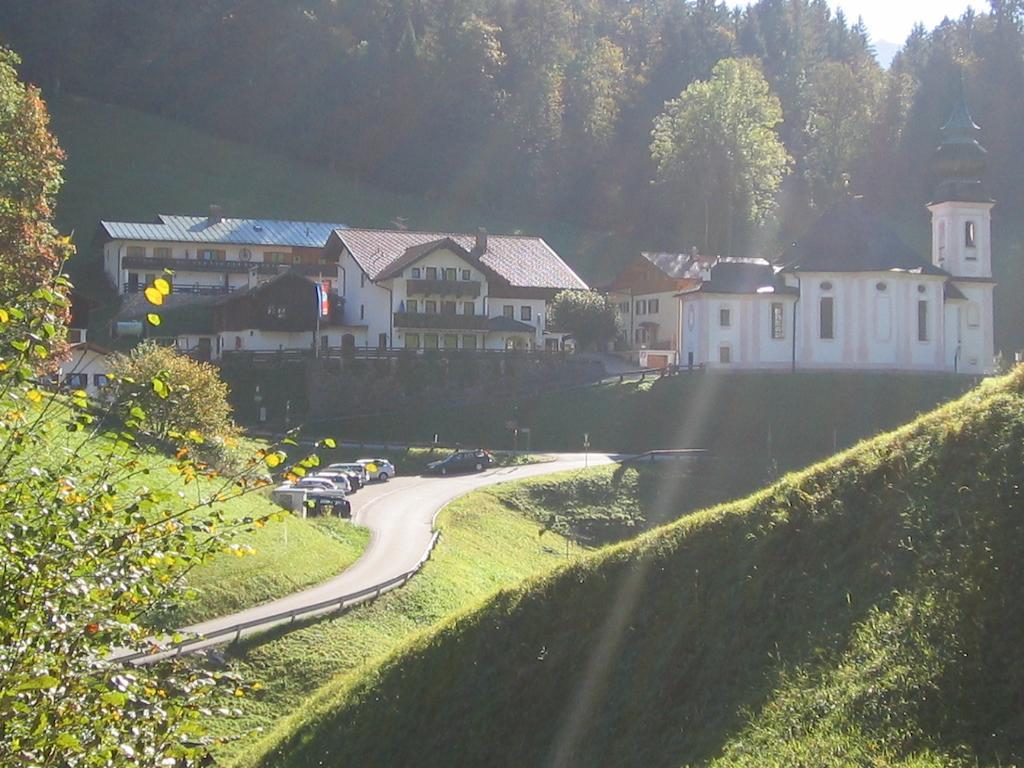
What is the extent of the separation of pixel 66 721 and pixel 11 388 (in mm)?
2502

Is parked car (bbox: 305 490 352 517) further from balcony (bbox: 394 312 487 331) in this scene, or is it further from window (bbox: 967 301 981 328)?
window (bbox: 967 301 981 328)

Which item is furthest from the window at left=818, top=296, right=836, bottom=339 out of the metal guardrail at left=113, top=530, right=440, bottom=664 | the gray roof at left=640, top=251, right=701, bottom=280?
the metal guardrail at left=113, top=530, right=440, bottom=664

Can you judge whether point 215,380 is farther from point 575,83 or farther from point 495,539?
point 575,83

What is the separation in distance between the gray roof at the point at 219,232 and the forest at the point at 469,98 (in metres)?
22.1

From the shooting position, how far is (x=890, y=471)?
14.2 m

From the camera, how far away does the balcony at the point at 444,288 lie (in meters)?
60.7

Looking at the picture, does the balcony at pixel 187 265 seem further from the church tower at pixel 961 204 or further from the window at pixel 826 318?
the church tower at pixel 961 204

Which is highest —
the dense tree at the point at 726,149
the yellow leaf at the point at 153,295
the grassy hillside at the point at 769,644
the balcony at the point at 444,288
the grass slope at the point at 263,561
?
the dense tree at the point at 726,149

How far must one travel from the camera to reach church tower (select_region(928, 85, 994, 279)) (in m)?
60.7

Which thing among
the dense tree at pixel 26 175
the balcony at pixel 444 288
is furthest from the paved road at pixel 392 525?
the balcony at pixel 444 288

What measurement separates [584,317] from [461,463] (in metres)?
20.0

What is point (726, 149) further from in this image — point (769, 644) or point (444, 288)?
point (769, 644)

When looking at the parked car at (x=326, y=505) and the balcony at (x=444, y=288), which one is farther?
the balcony at (x=444, y=288)

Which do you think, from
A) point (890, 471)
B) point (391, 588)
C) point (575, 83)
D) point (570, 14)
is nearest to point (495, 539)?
point (391, 588)
